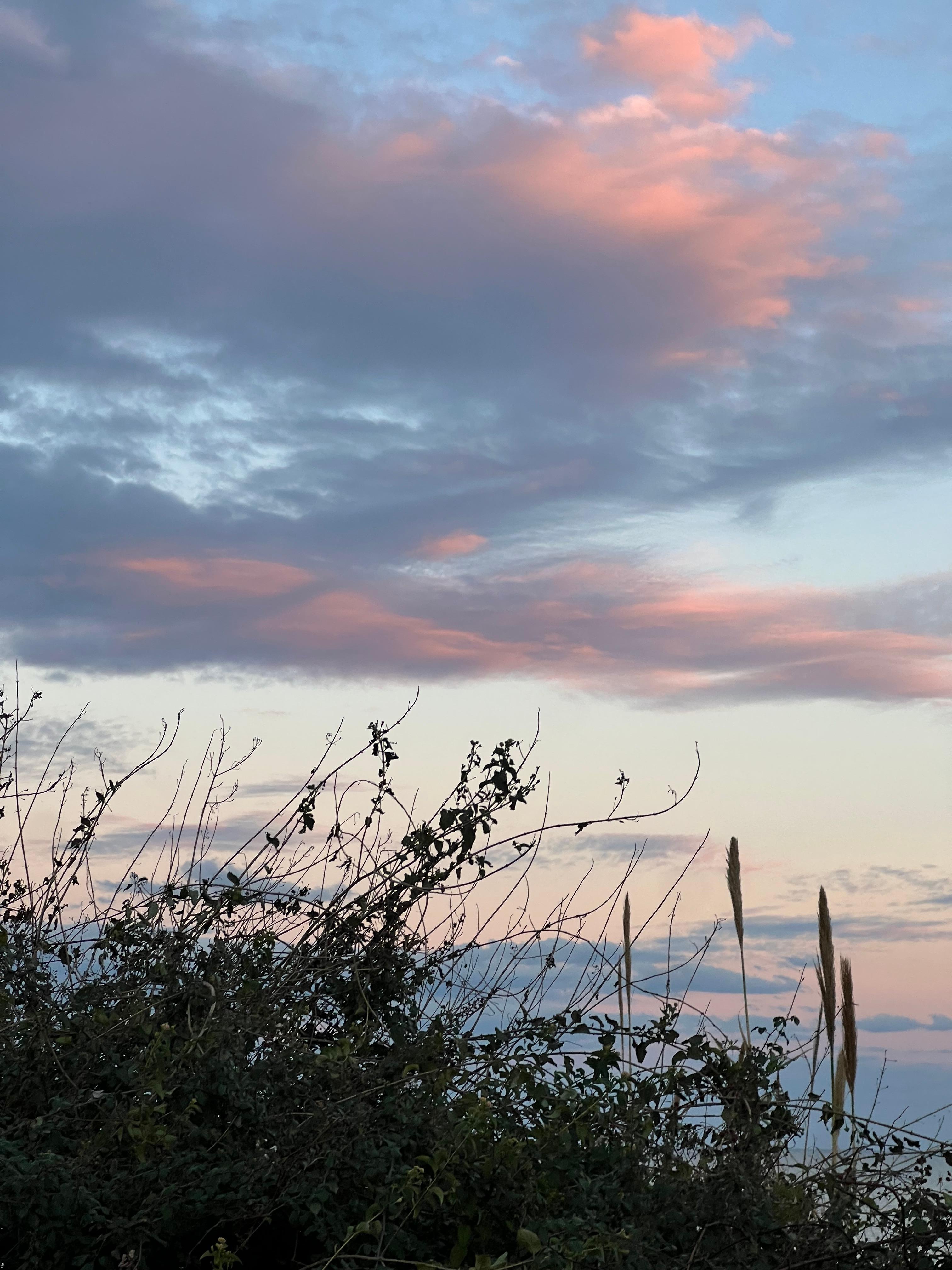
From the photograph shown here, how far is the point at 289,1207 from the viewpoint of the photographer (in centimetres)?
387

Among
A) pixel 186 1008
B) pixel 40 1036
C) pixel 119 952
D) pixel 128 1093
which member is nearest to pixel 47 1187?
pixel 128 1093

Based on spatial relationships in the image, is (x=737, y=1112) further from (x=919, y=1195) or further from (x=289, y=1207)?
(x=289, y=1207)

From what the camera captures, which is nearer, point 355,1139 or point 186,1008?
point 355,1139

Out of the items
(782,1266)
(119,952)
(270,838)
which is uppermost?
(270,838)

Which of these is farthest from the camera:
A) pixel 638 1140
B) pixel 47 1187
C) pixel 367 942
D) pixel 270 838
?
pixel 270 838

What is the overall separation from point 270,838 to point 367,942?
0.73 m

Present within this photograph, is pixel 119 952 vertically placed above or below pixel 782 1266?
above

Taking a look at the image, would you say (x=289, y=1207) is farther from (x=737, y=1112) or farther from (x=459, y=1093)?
(x=737, y=1112)

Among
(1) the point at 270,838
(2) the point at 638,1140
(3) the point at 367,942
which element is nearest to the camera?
(2) the point at 638,1140

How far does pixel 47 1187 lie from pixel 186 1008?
46.5 inches

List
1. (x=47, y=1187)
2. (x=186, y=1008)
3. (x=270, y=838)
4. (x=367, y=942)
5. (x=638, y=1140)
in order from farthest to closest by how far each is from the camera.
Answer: (x=270, y=838) < (x=367, y=942) < (x=186, y=1008) < (x=638, y=1140) < (x=47, y=1187)

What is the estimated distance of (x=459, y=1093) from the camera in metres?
4.26

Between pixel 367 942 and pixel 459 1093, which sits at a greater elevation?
pixel 367 942

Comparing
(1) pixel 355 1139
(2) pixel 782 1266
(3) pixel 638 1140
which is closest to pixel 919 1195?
(2) pixel 782 1266
